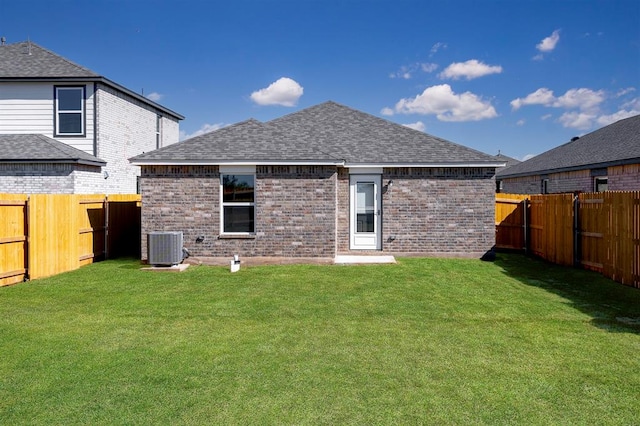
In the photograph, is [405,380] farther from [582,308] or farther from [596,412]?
[582,308]

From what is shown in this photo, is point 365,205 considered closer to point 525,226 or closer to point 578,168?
point 525,226

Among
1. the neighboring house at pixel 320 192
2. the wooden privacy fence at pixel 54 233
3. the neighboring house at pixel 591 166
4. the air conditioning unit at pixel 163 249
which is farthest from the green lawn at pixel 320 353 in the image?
the neighboring house at pixel 591 166

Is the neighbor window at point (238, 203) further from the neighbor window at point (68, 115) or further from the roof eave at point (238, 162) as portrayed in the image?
the neighbor window at point (68, 115)

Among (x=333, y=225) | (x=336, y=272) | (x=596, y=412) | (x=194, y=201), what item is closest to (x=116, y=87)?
(x=194, y=201)

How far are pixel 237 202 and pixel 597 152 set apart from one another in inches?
645

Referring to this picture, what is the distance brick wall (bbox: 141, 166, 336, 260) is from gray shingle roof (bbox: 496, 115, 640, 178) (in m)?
11.9

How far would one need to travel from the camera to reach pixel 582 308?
7410 mm

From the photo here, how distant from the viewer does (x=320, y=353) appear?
208 inches

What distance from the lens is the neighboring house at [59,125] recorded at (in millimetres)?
15109

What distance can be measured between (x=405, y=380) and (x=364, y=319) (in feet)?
7.39

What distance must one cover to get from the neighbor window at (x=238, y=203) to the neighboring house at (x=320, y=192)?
0.03m

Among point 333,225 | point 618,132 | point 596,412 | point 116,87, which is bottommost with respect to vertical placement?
point 596,412

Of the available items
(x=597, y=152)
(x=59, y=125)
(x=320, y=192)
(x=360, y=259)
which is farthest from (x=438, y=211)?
(x=59, y=125)

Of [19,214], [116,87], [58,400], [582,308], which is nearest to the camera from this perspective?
[58,400]
